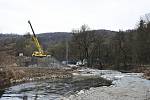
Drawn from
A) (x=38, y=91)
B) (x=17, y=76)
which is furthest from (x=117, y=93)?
(x=17, y=76)

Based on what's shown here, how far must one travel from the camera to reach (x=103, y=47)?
433 feet

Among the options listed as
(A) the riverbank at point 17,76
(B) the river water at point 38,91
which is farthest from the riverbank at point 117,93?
(A) the riverbank at point 17,76

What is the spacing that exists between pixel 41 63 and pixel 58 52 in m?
60.3

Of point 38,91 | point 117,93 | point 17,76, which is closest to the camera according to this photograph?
point 117,93

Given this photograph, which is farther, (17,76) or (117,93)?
(17,76)

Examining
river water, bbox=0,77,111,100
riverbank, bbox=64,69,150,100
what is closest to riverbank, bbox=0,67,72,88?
river water, bbox=0,77,111,100

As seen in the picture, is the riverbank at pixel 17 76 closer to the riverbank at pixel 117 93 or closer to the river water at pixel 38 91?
the river water at pixel 38 91

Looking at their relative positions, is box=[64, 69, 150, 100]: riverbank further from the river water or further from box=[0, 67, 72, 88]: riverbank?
box=[0, 67, 72, 88]: riverbank

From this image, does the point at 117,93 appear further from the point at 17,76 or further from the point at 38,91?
the point at 17,76

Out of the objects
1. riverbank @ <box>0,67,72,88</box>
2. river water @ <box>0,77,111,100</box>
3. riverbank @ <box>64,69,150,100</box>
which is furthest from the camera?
riverbank @ <box>0,67,72,88</box>

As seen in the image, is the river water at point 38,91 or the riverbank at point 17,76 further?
the riverbank at point 17,76

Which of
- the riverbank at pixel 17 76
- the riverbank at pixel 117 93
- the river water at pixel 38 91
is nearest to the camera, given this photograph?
the riverbank at pixel 117 93

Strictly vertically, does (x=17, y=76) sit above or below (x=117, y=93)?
above

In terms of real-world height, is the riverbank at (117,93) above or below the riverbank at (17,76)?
below
